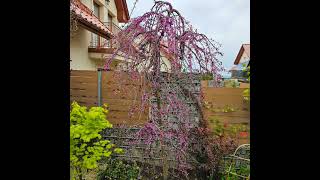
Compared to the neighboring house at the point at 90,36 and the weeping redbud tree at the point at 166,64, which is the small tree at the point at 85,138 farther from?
the neighboring house at the point at 90,36

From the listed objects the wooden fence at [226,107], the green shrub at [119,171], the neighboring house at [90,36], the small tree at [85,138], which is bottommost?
the green shrub at [119,171]

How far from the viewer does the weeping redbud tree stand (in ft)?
5.85

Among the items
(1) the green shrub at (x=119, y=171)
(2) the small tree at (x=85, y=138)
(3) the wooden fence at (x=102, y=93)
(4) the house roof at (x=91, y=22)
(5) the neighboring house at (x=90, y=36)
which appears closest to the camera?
(2) the small tree at (x=85, y=138)

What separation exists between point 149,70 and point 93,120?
1.90ft

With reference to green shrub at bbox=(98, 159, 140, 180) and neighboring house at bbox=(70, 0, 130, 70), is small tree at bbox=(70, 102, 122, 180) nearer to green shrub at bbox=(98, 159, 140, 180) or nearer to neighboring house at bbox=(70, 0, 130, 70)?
green shrub at bbox=(98, 159, 140, 180)

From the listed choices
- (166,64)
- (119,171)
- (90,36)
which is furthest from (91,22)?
(119,171)

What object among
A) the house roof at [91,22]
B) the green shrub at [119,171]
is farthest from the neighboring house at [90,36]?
the green shrub at [119,171]

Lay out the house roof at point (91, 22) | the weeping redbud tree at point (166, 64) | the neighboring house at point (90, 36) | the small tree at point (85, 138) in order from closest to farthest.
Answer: the weeping redbud tree at point (166, 64), the small tree at point (85, 138), the house roof at point (91, 22), the neighboring house at point (90, 36)

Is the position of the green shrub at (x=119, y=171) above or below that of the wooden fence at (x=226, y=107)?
below

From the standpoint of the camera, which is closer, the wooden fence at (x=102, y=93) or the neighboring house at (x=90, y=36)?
the wooden fence at (x=102, y=93)

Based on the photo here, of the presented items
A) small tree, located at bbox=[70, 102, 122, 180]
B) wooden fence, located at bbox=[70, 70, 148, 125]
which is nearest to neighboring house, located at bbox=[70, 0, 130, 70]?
wooden fence, located at bbox=[70, 70, 148, 125]

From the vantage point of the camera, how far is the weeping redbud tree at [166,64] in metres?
1.78
